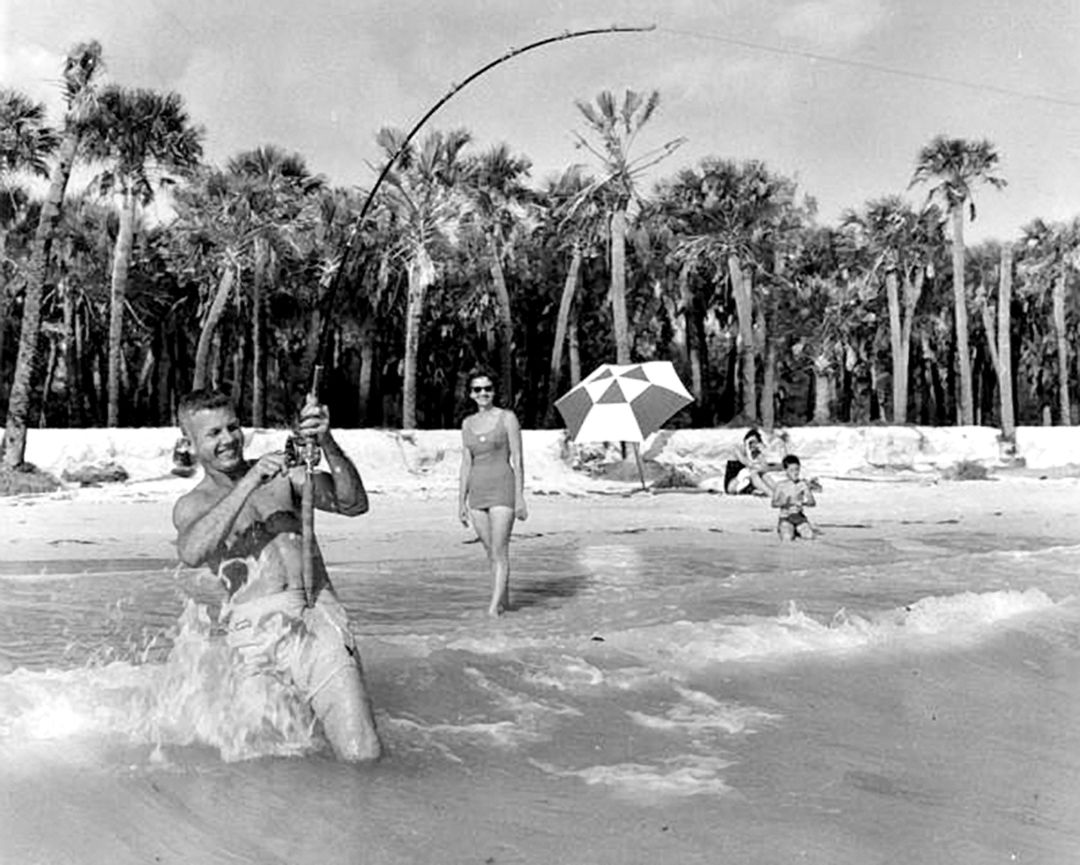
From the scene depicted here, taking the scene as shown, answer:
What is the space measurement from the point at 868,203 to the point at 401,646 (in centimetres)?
3417

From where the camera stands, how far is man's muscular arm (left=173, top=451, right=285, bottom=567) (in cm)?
338

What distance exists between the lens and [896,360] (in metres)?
33.8

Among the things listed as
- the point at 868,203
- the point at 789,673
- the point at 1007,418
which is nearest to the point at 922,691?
the point at 789,673

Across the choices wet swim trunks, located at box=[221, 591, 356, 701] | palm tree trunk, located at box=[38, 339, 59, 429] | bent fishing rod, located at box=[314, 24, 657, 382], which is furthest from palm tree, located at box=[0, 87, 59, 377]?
wet swim trunks, located at box=[221, 591, 356, 701]

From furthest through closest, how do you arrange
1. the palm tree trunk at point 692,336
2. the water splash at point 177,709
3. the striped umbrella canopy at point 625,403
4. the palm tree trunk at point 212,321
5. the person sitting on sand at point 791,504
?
1. the palm tree trunk at point 692,336
2. the palm tree trunk at point 212,321
3. the striped umbrella canopy at point 625,403
4. the person sitting on sand at point 791,504
5. the water splash at point 177,709

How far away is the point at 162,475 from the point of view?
17.1 meters

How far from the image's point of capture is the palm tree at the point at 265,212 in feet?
91.0

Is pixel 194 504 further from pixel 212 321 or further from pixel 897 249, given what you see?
pixel 897 249

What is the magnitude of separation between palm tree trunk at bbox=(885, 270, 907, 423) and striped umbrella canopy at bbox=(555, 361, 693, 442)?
54.9 feet

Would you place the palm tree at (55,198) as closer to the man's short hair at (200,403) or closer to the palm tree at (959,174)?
the man's short hair at (200,403)

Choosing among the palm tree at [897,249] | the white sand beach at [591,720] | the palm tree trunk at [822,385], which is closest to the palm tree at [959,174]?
the palm tree at [897,249]

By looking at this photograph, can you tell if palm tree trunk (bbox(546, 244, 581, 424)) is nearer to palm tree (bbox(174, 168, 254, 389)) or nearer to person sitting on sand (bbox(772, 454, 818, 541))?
palm tree (bbox(174, 168, 254, 389))

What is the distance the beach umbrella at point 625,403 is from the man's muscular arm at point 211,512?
38.6 feet

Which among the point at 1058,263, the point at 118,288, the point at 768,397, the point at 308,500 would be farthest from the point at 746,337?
the point at 308,500
